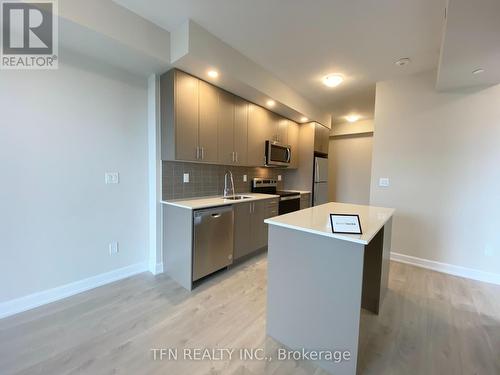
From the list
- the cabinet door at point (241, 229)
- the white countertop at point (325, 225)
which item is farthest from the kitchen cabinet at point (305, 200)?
the white countertop at point (325, 225)

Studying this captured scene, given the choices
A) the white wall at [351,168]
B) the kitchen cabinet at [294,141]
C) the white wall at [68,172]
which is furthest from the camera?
the white wall at [351,168]

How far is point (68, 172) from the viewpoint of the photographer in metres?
2.12

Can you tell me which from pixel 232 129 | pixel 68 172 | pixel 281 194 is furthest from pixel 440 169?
pixel 68 172

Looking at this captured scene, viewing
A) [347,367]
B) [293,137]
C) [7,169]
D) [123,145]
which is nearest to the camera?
[347,367]

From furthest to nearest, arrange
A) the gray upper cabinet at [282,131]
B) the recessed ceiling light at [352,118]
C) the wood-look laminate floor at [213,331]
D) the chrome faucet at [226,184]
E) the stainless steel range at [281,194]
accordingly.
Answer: the recessed ceiling light at [352,118]
the gray upper cabinet at [282,131]
the stainless steel range at [281,194]
the chrome faucet at [226,184]
the wood-look laminate floor at [213,331]

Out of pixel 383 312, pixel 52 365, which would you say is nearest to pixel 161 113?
pixel 52 365

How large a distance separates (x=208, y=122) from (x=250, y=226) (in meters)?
1.55

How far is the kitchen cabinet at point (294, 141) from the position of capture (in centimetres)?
447

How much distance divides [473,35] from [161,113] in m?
3.02

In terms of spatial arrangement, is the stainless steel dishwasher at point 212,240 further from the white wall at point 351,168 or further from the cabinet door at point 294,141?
the white wall at point 351,168

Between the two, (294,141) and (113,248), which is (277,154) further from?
(113,248)

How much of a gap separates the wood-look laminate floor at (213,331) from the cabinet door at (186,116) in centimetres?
157

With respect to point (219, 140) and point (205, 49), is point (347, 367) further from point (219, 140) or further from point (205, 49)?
point (205, 49)

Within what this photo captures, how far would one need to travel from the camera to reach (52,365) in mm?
1396
